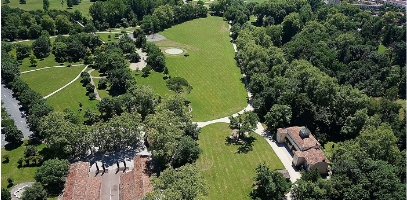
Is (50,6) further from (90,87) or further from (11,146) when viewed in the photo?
(11,146)

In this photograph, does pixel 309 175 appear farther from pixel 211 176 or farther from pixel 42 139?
pixel 42 139

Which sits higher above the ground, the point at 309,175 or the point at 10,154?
the point at 309,175

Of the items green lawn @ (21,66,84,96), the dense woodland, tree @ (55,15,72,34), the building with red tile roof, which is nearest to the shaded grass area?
the dense woodland

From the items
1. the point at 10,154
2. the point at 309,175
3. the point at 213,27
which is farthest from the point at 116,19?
the point at 309,175

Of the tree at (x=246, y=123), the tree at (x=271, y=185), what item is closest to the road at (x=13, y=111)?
the tree at (x=246, y=123)

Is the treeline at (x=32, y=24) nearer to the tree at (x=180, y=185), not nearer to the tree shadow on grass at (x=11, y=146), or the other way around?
the tree shadow on grass at (x=11, y=146)

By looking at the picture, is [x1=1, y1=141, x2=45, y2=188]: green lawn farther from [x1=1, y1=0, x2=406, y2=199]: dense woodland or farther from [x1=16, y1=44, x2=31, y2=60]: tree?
[x1=16, y1=44, x2=31, y2=60]: tree
